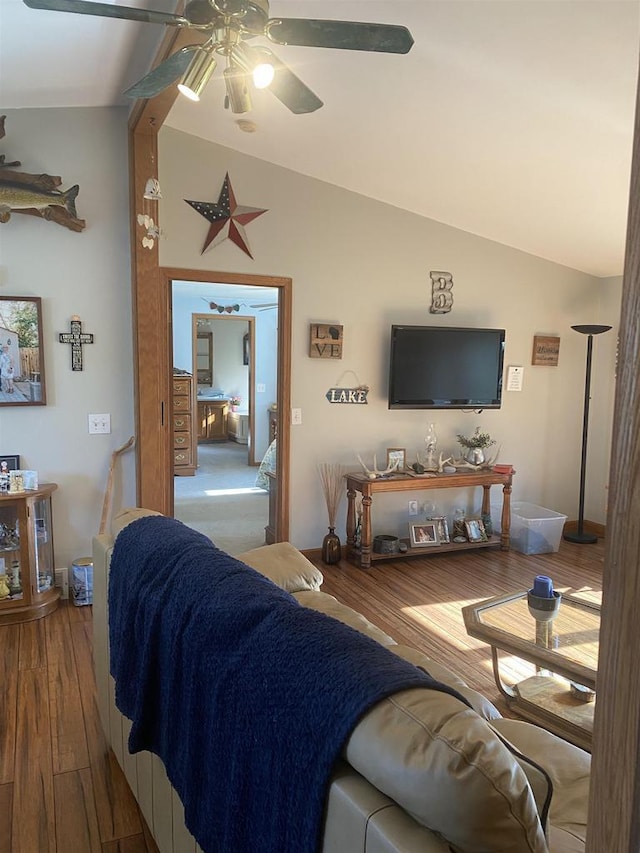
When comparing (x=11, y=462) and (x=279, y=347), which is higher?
(x=279, y=347)

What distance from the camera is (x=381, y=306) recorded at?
464 centimetres

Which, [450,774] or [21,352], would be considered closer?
[450,774]

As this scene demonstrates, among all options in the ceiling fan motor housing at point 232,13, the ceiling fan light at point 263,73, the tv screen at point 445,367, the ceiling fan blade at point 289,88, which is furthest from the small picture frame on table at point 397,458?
the ceiling fan motor housing at point 232,13

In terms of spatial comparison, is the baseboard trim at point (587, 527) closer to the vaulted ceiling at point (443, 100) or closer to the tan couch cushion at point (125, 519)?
the vaulted ceiling at point (443, 100)

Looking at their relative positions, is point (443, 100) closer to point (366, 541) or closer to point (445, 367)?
point (445, 367)

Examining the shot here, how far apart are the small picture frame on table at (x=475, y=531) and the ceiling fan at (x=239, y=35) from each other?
364 centimetres

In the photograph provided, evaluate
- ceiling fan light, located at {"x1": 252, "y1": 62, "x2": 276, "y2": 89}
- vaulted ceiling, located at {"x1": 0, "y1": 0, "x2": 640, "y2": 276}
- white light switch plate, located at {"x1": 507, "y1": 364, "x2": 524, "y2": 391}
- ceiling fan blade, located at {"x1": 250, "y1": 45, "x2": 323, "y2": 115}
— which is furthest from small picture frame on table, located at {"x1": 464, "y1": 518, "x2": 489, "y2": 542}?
ceiling fan light, located at {"x1": 252, "y1": 62, "x2": 276, "y2": 89}

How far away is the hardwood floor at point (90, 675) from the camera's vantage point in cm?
196

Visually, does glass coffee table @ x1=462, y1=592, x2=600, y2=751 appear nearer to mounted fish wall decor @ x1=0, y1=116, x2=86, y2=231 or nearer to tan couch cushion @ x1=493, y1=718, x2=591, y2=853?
tan couch cushion @ x1=493, y1=718, x2=591, y2=853

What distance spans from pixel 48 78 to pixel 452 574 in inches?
157

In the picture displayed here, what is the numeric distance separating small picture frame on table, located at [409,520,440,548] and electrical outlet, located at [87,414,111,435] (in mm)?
2421

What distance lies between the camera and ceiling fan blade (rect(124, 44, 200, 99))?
6.46ft

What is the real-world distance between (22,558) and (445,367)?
3248 mm

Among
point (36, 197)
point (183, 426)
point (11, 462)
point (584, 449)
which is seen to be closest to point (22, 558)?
point (11, 462)
